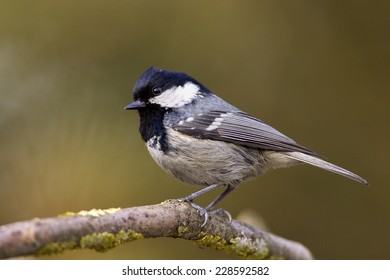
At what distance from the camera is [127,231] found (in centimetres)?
149

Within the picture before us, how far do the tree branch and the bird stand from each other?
196 mm

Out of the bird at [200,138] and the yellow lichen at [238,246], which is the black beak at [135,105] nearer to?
the bird at [200,138]

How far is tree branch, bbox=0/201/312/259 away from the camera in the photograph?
4.05ft

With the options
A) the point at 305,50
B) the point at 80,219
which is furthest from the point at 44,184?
the point at 305,50

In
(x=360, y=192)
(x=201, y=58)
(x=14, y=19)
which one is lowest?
(x=360, y=192)

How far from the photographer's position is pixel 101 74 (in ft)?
10.2

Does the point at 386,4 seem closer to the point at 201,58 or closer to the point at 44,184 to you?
the point at 201,58

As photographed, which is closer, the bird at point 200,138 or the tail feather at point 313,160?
the tail feather at point 313,160

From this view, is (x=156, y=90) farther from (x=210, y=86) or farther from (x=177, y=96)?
(x=210, y=86)

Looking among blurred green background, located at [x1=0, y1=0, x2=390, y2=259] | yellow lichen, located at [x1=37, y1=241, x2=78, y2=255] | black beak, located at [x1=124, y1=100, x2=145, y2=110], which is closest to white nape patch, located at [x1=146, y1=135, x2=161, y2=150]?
black beak, located at [x1=124, y1=100, x2=145, y2=110]

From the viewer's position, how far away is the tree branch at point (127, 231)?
1234 millimetres

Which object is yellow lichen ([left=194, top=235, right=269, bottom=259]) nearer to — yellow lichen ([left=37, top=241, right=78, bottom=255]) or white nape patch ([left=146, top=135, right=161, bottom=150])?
white nape patch ([left=146, top=135, right=161, bottom=150])

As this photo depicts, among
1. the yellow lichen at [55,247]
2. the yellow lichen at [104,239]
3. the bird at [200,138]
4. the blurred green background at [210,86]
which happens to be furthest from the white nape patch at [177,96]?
the yellow lichen at [55,247]

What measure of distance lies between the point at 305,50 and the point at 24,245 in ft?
8.02
